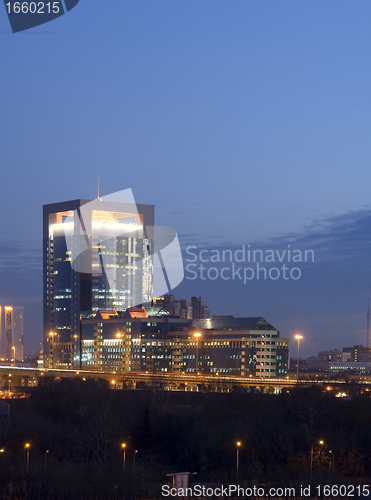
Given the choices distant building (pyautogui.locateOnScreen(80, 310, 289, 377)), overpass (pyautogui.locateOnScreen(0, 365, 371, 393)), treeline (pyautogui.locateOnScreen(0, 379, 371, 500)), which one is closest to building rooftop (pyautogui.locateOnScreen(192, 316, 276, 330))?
distant building (pyautogui.locateOnScreen(80, 310, 289, 377))

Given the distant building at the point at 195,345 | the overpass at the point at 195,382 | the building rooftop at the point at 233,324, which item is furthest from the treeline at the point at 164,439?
the building rooftop at the point at 233,324

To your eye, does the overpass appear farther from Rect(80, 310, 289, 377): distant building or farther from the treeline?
Rect(80, 310, 289, 377): distant building

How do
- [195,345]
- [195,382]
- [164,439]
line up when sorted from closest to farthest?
[164,439] < [195,382] < [195,345]

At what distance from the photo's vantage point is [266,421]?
85.2 m

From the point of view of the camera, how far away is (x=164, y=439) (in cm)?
8906

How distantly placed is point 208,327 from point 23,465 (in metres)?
112

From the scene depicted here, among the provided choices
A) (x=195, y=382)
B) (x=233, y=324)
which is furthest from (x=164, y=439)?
(x=233, y=324)

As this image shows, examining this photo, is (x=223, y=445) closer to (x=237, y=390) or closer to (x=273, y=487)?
(x=273, y=487)

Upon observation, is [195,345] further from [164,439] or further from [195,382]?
[164,439]

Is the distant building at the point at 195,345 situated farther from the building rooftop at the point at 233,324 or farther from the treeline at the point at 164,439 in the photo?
the treeline at the point at 164,439

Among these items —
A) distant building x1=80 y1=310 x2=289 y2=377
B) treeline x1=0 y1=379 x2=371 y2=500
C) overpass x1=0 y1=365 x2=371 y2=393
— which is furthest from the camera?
distant building x1=80 y1=310 x2=289 y2=377

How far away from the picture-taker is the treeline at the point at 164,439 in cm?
5838

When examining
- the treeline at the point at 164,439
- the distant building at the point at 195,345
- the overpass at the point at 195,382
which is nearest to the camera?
the treeline at the point at 164,439

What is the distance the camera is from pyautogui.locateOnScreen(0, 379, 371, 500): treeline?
58.4 metres
